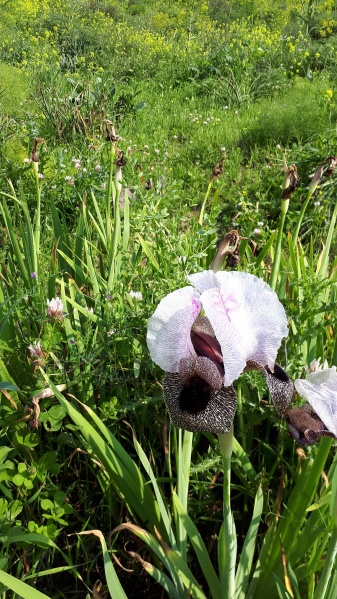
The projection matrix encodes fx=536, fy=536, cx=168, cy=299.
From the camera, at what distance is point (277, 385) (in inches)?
33.6

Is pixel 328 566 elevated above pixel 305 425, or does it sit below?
below

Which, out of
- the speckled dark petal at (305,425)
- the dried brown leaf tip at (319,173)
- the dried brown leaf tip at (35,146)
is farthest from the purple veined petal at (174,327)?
the dried brown leaf tip at (35,146)

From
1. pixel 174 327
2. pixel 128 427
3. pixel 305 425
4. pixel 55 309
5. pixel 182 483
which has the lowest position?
pixel 128 427

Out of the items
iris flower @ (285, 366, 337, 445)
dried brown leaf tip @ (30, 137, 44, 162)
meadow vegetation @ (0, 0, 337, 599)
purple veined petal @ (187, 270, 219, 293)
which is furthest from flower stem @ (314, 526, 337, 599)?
dried brown leaf tip @ (30, 137, 44, 162)

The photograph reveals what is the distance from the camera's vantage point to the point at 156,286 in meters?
1.51

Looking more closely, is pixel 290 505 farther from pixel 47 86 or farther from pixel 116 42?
pixel 116 42

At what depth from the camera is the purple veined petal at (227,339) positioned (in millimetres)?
765

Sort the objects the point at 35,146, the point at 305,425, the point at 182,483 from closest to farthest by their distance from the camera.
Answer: the point at 305,425, the point at 182,483, the point at 35,146

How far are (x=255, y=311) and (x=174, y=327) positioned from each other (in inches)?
4.9

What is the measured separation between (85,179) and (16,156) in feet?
2.52

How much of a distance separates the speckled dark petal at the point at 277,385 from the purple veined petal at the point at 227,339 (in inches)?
2.7

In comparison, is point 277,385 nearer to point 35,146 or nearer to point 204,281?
point 204,281

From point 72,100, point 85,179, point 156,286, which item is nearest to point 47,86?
point 72,100

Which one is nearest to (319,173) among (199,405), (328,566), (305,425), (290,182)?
(290,182)
